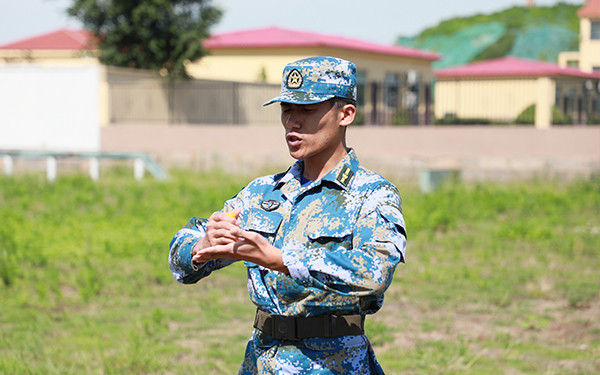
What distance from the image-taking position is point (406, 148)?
19484 mm

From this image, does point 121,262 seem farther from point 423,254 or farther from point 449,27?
point 449,27

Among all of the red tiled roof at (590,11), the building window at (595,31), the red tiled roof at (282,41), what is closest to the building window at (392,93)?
the red tiled roof at (282,41)

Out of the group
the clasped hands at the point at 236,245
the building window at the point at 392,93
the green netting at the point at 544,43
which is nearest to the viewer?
the clasped hands at the point at 236,245

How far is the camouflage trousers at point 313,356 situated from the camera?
2.71 m

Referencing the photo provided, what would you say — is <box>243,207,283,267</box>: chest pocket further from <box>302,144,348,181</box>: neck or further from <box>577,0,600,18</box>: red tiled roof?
<box>577,0,600,18</box>: red tiled roof

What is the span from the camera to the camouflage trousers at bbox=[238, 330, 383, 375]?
2.71m

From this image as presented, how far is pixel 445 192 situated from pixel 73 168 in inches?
438

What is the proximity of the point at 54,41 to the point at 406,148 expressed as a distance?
29.6 m

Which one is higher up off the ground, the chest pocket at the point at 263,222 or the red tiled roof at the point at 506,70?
the red tiled roof at the point at 506,70

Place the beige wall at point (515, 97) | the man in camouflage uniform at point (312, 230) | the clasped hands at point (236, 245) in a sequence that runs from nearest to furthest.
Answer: the clasped hands at point (236, 245) → the man in camouflage uniform at point (312, 230) → the beige wall at point (515, 97)

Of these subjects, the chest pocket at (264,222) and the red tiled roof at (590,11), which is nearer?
the chest pocket at (264,222)

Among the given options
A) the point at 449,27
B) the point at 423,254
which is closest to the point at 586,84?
the point at 423,254

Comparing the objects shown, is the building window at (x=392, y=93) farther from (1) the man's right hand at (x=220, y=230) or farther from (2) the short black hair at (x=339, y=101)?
(1) the man's right hand at (x=220, y=230)

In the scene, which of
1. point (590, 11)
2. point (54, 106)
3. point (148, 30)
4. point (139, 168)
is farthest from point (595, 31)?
point (139, 168)
